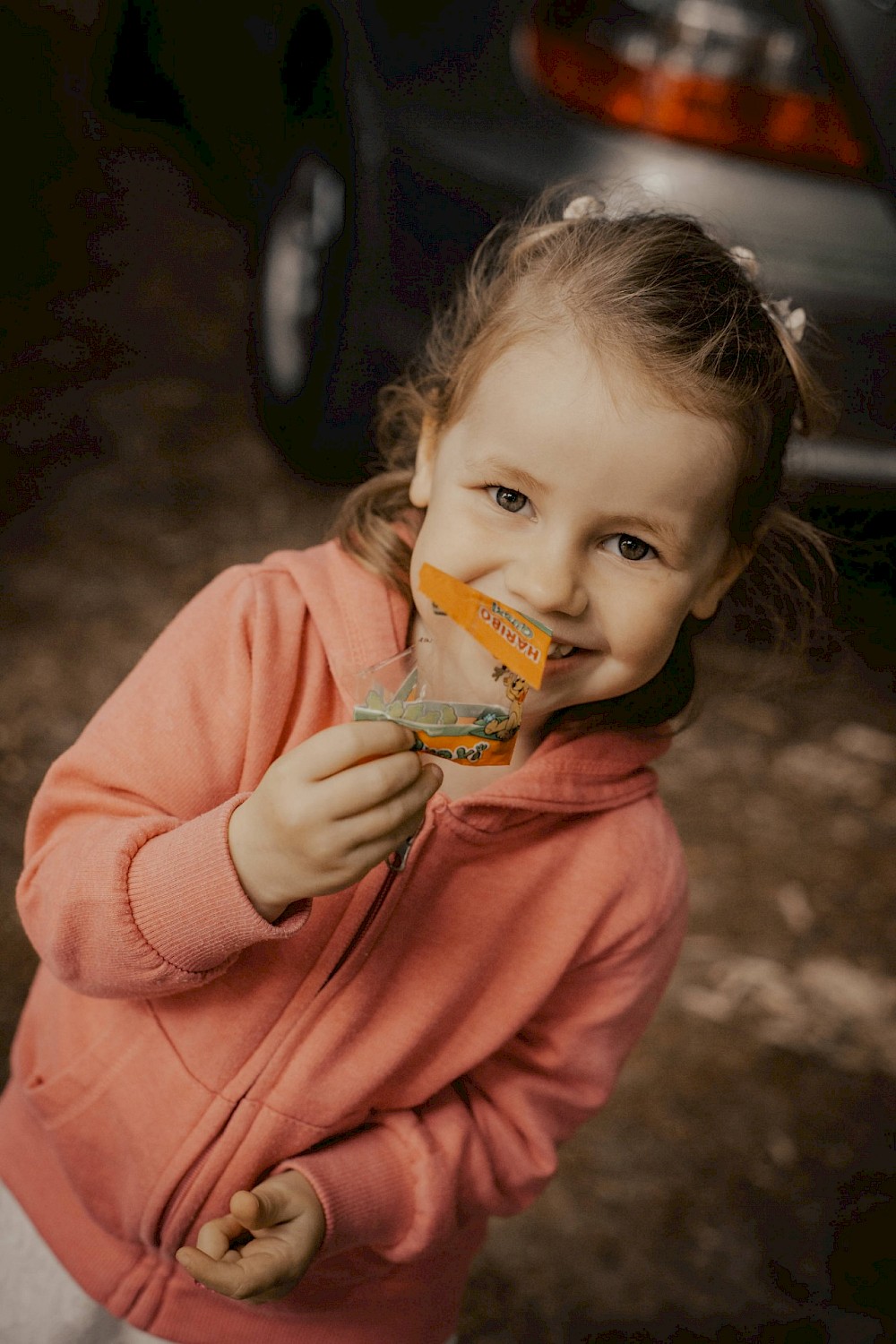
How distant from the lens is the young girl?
0.96m

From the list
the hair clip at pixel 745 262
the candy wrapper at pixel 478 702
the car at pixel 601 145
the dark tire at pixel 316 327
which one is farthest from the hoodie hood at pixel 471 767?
the dark tire at pixel 316 327

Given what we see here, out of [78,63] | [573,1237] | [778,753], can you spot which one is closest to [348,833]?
[573,1237]

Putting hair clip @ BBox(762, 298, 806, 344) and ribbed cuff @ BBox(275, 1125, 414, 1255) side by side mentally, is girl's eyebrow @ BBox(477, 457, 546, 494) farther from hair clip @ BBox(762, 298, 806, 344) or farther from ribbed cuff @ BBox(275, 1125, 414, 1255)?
ribbed cuff @ BBox(275, 1125, 414, 1255)

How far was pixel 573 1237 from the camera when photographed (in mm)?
1818

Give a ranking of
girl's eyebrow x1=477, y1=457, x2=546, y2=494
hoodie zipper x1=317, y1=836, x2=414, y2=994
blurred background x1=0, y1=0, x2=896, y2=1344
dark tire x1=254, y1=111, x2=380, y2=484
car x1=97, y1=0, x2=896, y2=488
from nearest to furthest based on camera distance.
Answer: girl's eyebrow x1=477, y1=457, x2=546, y2=494, hoodie zipper x1=317, y1=836, x2=414, y2=994, blurred background x1=0, y1=0, x2=896, y2=1344, car x1=97, y1=0, x2=896, y2=488, dark tire x1=254, y1=111, x2=380, y2=484

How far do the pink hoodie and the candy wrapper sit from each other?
13 cm

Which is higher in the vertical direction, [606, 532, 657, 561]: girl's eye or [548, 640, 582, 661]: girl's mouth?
[606, 532, 657, 561]: girl's eye

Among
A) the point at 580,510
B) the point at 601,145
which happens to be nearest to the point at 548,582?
the point at 580,510

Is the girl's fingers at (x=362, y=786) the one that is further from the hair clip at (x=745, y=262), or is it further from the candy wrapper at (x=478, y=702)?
the hair clip at (x=745, y=262)

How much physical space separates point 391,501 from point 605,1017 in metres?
0.55

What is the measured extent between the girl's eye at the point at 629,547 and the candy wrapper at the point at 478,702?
9 centimetres

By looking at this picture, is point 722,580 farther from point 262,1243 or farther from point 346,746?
point 262,1243

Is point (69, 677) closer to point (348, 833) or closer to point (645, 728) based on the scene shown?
point (645, 728)

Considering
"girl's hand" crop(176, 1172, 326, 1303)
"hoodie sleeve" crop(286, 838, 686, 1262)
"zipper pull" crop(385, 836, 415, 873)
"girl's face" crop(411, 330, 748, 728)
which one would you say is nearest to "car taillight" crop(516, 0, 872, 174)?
"girl's face" crop(411, 330, 748, 728)
